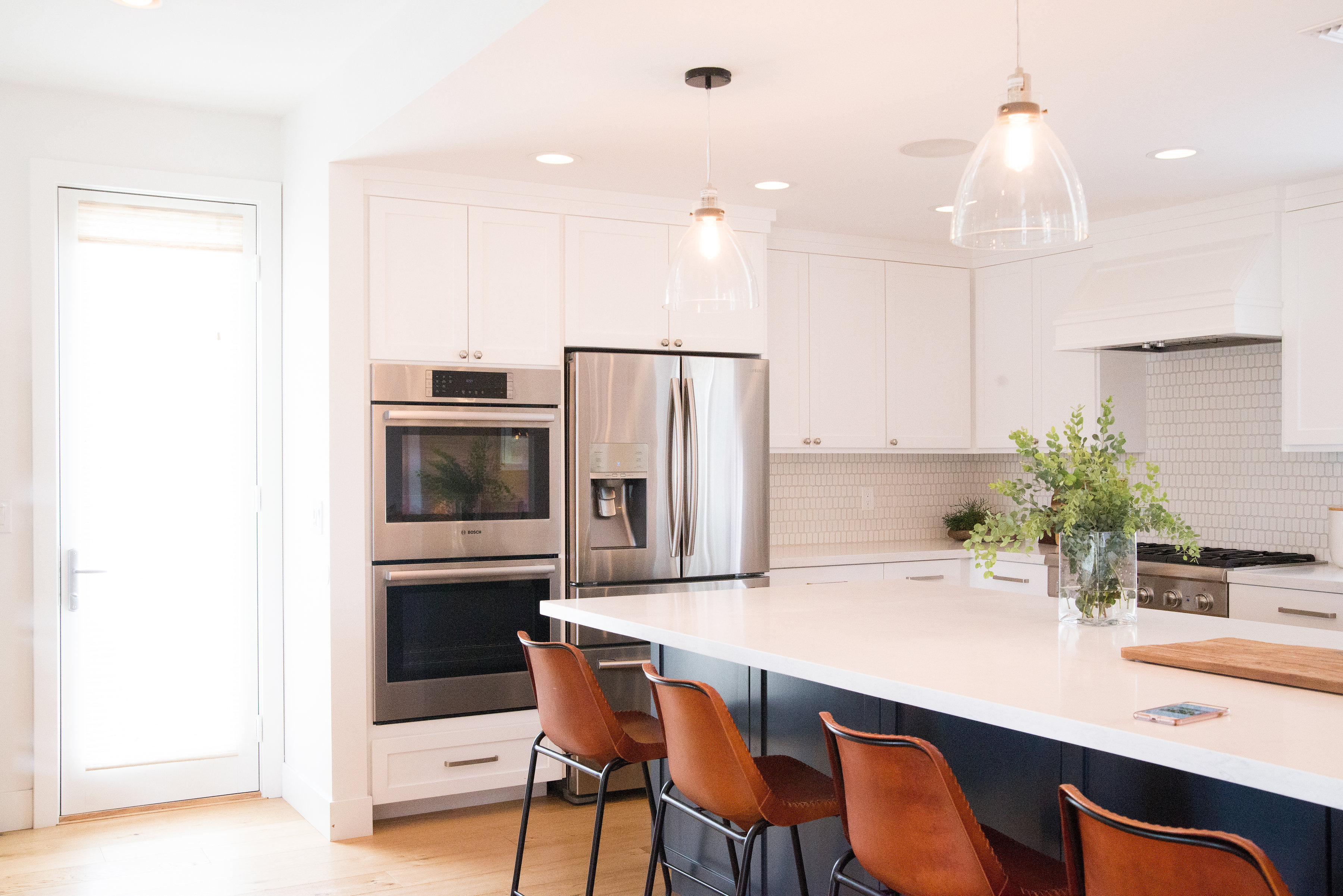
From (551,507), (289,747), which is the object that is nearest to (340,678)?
(289,747)

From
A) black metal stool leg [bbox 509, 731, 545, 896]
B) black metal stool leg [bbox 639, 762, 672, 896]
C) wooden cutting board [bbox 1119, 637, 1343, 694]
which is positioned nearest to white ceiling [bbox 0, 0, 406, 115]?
black metal stool leg [bbox 509, 731, 545, 896]

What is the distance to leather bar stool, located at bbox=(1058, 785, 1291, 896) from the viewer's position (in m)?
1.31

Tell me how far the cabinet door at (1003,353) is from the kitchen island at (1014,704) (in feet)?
7.51

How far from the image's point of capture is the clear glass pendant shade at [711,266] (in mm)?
2936

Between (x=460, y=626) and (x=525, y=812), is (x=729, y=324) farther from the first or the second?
(x=525, y=812)

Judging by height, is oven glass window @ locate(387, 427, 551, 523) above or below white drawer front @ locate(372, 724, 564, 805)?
above

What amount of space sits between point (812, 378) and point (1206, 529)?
1843 mm

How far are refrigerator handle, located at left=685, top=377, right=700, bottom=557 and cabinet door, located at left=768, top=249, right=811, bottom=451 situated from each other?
27.8 inches

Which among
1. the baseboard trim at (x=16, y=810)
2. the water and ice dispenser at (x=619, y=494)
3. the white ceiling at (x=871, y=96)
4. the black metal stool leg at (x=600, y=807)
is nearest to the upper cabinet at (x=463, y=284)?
the white ceiling at (x=871, y=96)

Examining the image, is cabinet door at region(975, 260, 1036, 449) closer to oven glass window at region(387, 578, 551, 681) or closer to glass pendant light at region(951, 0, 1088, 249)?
oven glass window at region(387, 578, 551, 681)

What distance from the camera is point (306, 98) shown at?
4.20m

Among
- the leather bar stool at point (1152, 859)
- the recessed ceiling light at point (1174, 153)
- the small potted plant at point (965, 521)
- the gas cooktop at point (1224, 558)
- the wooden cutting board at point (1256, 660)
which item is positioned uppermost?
the recessed ceiling light at point (1174, 153)

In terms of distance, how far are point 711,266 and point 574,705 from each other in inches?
45.5

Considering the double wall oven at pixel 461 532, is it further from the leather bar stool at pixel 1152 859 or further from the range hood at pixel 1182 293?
the leather bar stool at pixel 1152 859
